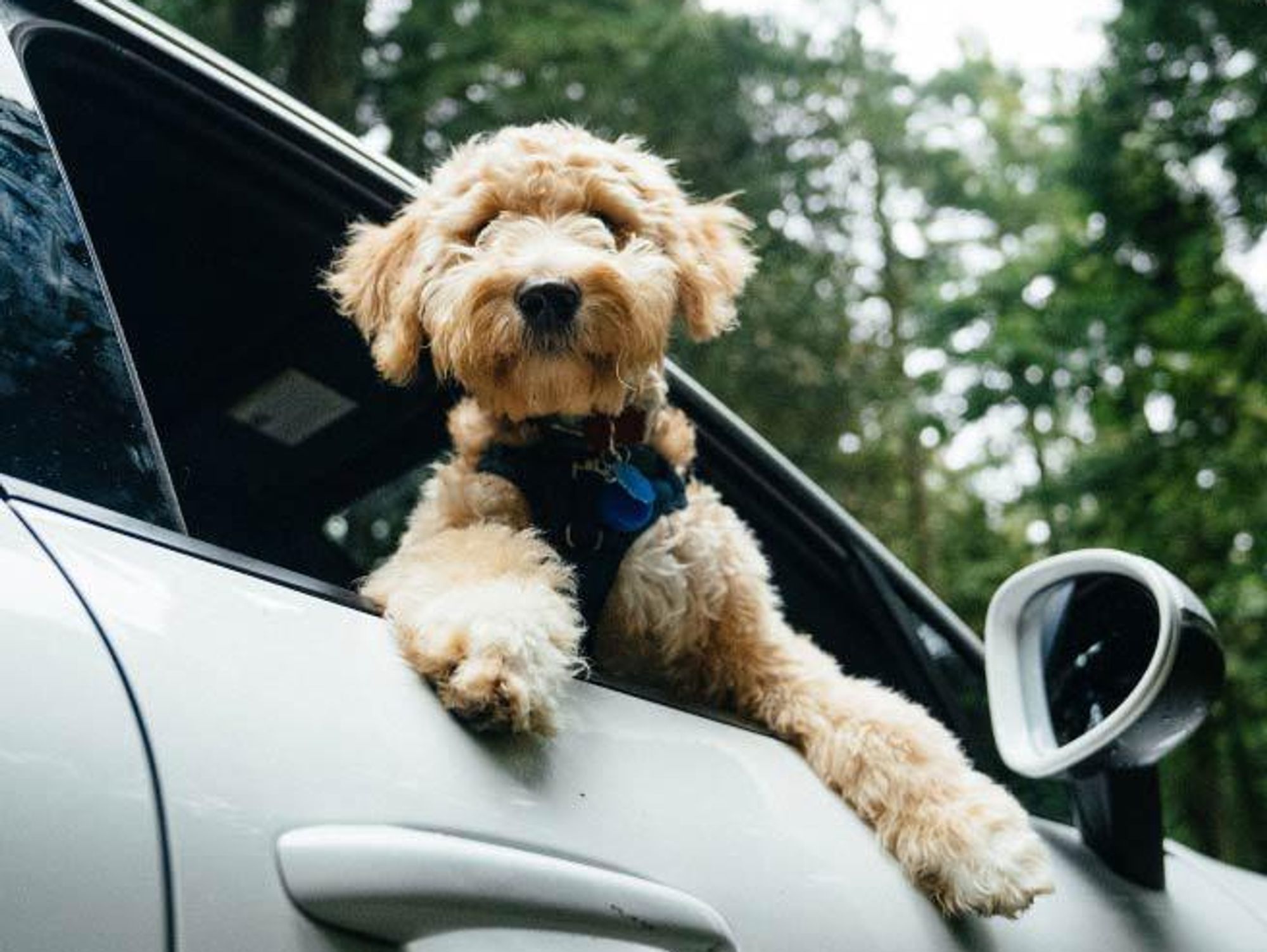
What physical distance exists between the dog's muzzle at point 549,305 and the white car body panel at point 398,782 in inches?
37.9

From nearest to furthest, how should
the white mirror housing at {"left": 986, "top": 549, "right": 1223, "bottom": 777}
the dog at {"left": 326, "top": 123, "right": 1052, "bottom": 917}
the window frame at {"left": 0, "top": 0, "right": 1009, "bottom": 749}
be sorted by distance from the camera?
the window frame at {"left": 0, "top": 0, "right": 1009, "bottom": 749}, the white mirror housing at {"left": 986, "top": 549, "right": 1223, "bottom": 777}, the dog at {"left": 326, "top": 123, "right": 1052, "bottom": 917}

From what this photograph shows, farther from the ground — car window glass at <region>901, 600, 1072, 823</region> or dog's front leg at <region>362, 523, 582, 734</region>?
dog's front leg at <region>362, 523, 582, 734</region>

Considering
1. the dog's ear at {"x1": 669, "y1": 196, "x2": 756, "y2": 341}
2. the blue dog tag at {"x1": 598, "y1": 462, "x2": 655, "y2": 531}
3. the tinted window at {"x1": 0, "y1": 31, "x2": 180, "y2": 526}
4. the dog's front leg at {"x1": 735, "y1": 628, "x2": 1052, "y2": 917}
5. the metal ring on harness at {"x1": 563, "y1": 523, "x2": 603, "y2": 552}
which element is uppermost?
the dog's ear at {"x1": 669, "y1": 196, "x2": 756, "y2": 341}

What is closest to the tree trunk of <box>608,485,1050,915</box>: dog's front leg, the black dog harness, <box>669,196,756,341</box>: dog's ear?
<box>669,196,756,341</box>: dog's ear

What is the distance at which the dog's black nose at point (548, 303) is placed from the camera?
2621mm

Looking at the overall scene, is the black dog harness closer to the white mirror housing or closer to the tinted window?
the white mirror housing

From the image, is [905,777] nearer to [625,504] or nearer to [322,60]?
[625,504]

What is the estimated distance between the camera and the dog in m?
2.25

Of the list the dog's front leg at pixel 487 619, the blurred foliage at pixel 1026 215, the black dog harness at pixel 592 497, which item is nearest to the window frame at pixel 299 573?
the dog's front leg at pixel 487 619

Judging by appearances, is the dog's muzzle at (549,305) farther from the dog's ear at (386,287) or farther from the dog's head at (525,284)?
the dog's ear at (386,287)

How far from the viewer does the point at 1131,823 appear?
2.40 metres

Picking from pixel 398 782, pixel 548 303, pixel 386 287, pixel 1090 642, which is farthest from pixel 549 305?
pixel 398 782

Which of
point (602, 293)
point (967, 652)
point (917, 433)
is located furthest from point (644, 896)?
point (917, 433)

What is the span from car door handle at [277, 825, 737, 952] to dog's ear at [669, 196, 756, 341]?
1.74 metres
